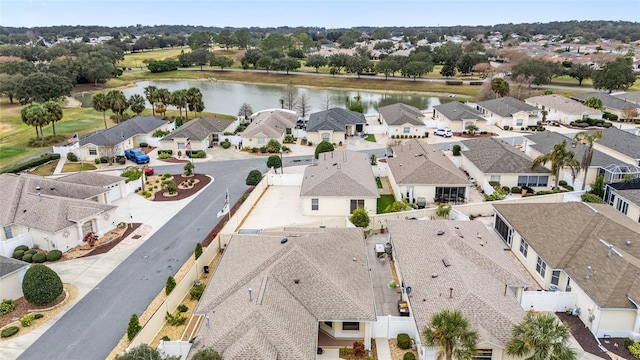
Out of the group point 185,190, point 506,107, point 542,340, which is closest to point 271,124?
point 185,190

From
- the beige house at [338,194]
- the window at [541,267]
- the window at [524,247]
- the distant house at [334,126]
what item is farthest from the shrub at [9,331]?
the distant house at [334,126]

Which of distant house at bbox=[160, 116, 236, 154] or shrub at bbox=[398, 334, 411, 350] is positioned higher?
distant house at bbox=[160, 116, 236, 154]

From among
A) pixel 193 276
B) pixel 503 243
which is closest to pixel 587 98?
pixel 503 243

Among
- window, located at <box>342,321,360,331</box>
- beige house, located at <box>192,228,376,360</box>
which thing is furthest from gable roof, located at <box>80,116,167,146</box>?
window, located at <box>342,321,360,331</box>

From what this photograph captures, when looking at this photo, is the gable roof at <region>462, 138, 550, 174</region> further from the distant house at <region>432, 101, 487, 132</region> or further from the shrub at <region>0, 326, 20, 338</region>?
the shrub at <region>0, 326, 20, 338</region>

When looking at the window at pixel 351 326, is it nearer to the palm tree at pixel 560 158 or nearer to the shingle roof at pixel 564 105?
the palm tree at pixel 560 158
